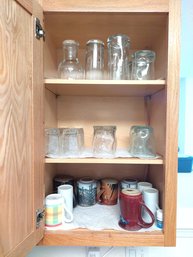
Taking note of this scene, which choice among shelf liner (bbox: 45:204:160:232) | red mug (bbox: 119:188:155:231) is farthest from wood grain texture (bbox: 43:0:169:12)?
shelf liner (bbox: 45:204:160:232)

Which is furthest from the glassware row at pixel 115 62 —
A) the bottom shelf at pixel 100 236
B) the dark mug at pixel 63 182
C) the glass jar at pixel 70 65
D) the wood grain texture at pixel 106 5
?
the bottom shelf at pixel 100 236

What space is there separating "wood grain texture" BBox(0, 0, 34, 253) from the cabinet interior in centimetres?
20

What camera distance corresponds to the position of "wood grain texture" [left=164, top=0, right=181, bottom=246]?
62cm

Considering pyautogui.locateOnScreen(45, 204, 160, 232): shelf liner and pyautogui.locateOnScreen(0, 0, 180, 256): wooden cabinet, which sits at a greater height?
pyautogui.locateOnScreen(0, 0, 180, 256): wooden cabinet

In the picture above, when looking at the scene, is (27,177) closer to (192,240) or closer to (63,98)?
(63,98)

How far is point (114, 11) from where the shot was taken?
2.07 feet

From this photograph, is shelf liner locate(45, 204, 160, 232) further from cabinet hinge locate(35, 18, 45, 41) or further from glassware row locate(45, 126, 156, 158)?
cabinet hinge locate(35, 18, 45, 41)

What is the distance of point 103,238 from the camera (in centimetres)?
65

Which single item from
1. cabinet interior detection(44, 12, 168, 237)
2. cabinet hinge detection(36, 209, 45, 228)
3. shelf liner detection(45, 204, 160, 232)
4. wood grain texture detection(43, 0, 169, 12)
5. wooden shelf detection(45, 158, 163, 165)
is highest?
wood grain texture detection(43, 0, 169, 12)

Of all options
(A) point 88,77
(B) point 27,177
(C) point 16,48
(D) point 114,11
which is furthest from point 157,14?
(B) point 27,177

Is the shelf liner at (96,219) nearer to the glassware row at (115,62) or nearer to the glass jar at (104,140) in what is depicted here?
the glass jar at (104,140)

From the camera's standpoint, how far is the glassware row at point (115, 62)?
2.51 feet

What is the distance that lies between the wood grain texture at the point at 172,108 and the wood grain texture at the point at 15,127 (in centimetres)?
44

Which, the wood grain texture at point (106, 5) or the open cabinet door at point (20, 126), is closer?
the open cabinet door at point (20, 126)
